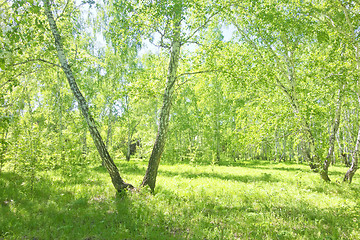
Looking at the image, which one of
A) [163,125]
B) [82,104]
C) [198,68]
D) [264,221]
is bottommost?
[264,221]

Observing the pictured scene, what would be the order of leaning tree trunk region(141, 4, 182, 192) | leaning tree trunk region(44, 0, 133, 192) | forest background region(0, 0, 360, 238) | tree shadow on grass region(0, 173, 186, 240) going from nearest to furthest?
tree shadow on grass region(0, 173, 186, 240), leaning tree trunk region(44, 0, 133, 192), forest background region(0, 0, 360, 238), leaning tree trunk region(141, 4, 182, 192)

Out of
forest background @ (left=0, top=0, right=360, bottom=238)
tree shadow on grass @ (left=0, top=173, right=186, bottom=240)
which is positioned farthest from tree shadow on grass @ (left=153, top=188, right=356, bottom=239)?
forest background @ (left=0, top=0, right=360, bottom=238)

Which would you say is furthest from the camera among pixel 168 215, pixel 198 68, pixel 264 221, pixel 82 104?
pixel 198 68

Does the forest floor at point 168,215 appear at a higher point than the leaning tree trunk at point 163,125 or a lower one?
lower

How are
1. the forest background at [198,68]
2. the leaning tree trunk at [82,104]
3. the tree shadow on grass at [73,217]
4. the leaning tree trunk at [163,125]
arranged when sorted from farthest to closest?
the leaning tree trunk at [163,125], the forest background at [198,68], the leaning tree trunk at [82,104], the tree shadow on grass at [73,217]

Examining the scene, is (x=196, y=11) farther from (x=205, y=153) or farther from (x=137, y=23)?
(x=205, y=153)

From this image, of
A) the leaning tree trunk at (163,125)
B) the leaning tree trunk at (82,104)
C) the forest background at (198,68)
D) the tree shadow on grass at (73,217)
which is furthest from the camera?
the leaning tree trunk at (163,125)

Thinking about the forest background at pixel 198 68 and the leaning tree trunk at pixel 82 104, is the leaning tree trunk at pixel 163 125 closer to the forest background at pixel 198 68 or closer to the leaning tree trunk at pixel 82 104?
the forest background at pixel 198 68

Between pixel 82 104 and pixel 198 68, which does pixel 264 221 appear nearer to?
pixel 198 68

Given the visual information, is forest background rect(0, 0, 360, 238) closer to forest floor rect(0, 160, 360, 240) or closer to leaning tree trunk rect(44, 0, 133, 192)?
leaning tree trunk rect(44, 0, 133, 192)

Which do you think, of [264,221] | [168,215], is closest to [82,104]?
[168,215]

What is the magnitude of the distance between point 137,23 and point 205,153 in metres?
18.4

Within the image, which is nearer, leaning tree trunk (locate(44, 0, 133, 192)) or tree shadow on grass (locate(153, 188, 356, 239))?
tree shadow on grass (locate(153, 188, 356, 239))

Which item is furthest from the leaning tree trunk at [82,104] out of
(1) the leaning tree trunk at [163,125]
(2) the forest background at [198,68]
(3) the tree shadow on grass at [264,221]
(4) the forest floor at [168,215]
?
(3) the tree shadow on grass at [264,221]
